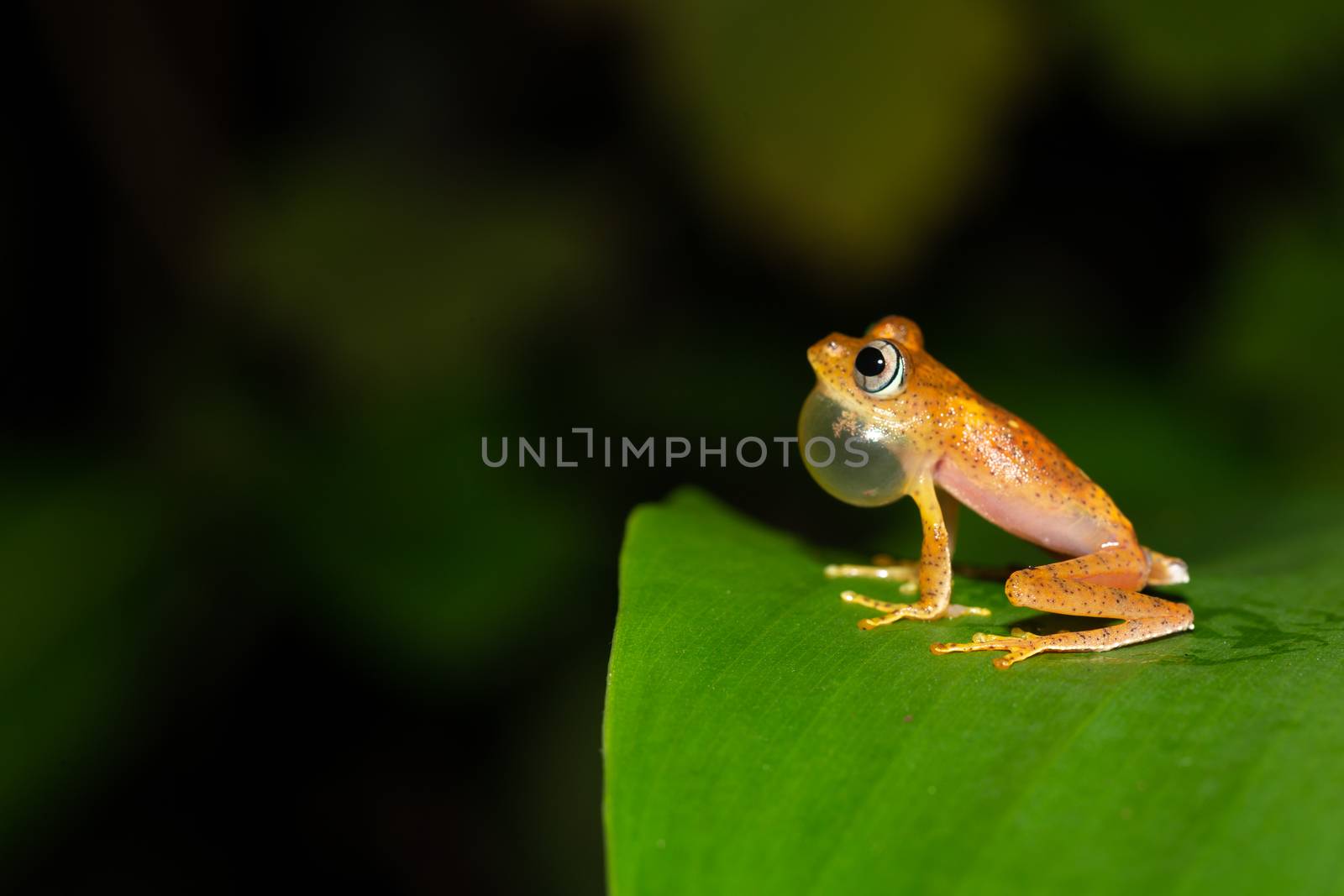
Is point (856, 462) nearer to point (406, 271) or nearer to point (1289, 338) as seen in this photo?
point (406, 271)

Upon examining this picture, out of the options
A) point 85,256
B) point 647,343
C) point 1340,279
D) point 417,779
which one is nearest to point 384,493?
point 417,779

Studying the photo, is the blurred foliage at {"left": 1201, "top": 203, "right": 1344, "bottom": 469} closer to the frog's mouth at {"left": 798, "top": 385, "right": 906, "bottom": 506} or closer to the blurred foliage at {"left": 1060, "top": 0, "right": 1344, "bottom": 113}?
the blurred foliage at {"left": 1060, "top": 0, "right": 1344, "bottom": 113}

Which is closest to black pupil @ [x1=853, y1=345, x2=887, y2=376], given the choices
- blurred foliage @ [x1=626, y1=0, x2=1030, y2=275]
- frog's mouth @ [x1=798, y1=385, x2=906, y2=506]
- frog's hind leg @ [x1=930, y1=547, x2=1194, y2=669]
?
frog's mouth @ [x1=798, y1=385, x2=906, y2=506]

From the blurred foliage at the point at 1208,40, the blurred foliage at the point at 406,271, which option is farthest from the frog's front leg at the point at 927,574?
the blurred foliage at the point at 406,271

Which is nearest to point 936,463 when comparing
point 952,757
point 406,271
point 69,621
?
point 952,757

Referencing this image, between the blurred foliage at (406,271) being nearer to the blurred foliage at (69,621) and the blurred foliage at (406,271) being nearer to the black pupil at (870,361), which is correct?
the blurred foliage at (69,621)
